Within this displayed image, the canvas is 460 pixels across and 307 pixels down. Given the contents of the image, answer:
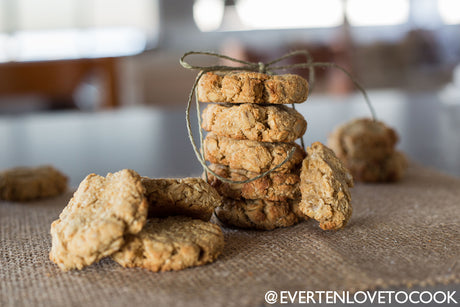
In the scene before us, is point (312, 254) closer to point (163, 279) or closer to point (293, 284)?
point (293, 284)

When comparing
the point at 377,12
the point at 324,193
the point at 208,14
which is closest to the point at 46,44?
the point at 208,14

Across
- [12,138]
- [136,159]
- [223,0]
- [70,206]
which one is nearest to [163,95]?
[223,0]

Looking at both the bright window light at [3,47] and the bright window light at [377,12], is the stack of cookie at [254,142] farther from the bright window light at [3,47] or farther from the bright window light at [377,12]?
the bright window light at [3,47]

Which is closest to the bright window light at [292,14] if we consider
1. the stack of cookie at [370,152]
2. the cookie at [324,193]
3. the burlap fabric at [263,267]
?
the stack of cookie at [370,152]

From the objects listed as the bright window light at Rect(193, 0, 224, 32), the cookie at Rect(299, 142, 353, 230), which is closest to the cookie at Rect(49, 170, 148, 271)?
the cookie at Rect(299, 142, 353, 230)

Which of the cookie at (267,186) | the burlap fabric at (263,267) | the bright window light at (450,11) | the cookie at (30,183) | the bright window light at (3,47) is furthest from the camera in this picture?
the bright window light at (450,11)

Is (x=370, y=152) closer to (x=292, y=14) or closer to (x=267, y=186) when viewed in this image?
(x=267, y=186)
